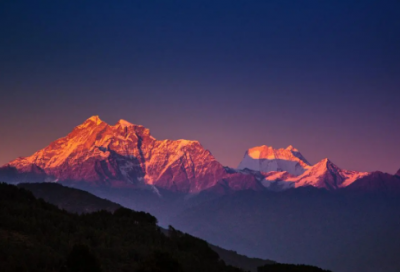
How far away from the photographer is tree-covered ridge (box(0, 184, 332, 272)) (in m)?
62.4

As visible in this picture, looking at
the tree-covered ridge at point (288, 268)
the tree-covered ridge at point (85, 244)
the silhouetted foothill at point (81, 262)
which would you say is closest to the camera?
the silhouetted foothill at point (81, 262)

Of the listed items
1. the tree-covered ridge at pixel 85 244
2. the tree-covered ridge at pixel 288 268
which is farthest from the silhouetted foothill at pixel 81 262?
the tree-covered ridge at pixel 288 268

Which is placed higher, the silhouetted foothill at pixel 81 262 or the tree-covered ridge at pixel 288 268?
the tree-covered ridge at pixel 288 268

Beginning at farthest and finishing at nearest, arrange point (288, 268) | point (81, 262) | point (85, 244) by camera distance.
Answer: point (288, 268) < point (85, 244) < point (81, 262)

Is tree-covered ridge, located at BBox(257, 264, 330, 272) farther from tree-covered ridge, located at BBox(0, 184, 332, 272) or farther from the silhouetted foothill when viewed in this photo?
the silhouetted foothill

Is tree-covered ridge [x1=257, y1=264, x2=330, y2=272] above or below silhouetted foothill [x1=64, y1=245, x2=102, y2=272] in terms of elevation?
above

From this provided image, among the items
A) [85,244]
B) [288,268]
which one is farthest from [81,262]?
[288,268]

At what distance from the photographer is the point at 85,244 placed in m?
71.5

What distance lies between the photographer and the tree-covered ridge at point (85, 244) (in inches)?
2458

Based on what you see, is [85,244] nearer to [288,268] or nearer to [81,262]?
[81,262]

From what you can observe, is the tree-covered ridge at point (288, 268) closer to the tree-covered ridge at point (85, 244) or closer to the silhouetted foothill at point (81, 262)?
the tree-covered ridge at point (85, 244)

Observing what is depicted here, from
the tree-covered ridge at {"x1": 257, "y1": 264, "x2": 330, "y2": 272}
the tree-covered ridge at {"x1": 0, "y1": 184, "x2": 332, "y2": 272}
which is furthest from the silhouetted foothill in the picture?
the tree-covered ridge at {"x1": 257, "y1": 264, "x2": 330, "y2": 272}

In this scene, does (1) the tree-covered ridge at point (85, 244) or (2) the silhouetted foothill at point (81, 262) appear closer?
(2) the silhouetted foothill at point (81, 262)

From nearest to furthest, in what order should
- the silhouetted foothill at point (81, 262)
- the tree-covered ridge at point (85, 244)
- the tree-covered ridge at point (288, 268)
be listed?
the silhouetted foothill at point (81, 262)
the tree-covered ridge at point (85, 244)
the tree-covered ridge at point (288, 268)
